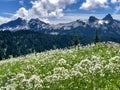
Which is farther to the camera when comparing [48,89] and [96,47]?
[96,47]

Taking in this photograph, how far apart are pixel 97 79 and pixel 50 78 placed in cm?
202

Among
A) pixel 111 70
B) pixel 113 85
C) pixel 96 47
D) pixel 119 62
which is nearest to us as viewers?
pixel 113 85

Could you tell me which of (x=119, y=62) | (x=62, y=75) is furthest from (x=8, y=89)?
(x=119, y=62)

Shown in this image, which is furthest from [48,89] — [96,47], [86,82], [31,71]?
[96,47]

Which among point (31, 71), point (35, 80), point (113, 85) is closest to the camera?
point (113, 85)

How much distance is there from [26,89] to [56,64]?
684 centimetres

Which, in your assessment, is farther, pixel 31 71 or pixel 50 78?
pixel 31 71

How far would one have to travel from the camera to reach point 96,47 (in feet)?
88.9

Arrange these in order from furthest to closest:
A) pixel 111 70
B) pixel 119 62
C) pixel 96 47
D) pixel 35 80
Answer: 1. pixel 96 47
2. pixel 119 62
3. pixel 111 70
4. pixel 35 80

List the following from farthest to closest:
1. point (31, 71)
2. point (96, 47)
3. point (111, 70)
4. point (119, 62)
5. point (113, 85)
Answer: point (96, 47)
point (31, 71)
point (119, 62)
point (111, 70)
point (113, 85)

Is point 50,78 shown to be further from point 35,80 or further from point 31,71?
point 31,71

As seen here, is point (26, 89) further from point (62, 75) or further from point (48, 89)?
point (62, 75)

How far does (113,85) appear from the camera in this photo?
38.6 feet

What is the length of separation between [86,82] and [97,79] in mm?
521
